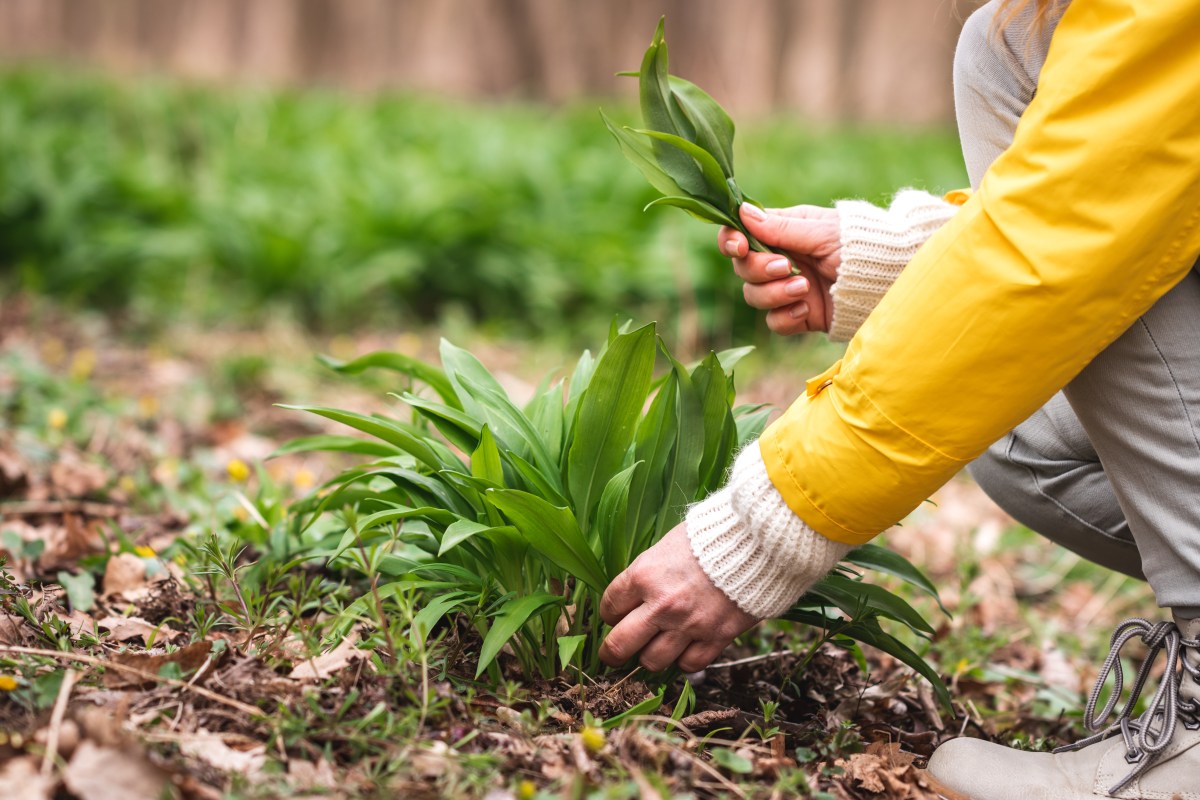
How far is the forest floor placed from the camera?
4.49 feet

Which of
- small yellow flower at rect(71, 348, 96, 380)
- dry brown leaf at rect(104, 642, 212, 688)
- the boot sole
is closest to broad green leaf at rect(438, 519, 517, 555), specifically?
dry brown leaf at rect(104, 642, 212, 688)

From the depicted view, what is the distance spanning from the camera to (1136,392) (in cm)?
151

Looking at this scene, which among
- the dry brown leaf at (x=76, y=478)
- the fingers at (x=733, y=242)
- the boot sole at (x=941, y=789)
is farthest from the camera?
the dry brown leaf at (x=76, y=478)

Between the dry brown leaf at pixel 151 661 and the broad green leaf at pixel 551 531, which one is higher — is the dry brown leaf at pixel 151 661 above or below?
below

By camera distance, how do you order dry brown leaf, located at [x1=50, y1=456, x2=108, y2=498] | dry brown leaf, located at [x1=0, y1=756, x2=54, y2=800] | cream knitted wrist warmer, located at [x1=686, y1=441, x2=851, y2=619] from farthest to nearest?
dry brown leaf, located at [x1=50, y1=456, x2=108, y2=498]
cream knitted wrist warmer, located at [x1=686, y1=441, x2=851, y2=619]
dry brown leaf, located at [x1=0, y1=756, x2=54, y2=800]

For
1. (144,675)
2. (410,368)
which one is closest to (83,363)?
(410,368)

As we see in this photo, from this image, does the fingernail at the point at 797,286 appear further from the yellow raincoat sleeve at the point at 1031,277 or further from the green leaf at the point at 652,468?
the yellow raincoat sleeve at the point at 1031,277

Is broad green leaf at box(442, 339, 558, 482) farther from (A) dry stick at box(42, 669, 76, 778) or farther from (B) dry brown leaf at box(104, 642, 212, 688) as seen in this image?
(A) dry stick at box(42, 669, 76, 778)

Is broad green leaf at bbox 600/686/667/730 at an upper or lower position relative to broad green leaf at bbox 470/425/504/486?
lower

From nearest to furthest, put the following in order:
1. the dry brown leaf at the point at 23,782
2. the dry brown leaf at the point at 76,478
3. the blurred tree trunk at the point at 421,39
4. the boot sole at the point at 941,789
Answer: the dry brown leaf at the point at 23,782 → the boot sole at the point at 941,789 → the dry brown leaf at the point at 76,478 → the blurred tree trunk at the point at 421,39

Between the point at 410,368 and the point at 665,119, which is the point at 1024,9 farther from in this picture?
the point at 410,368

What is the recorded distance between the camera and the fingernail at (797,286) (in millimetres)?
1802

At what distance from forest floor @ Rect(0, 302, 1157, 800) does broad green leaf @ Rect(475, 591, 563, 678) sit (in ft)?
0.21

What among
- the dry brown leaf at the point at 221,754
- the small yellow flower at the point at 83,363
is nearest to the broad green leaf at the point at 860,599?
the dry brown leaf at the point at 221,754
